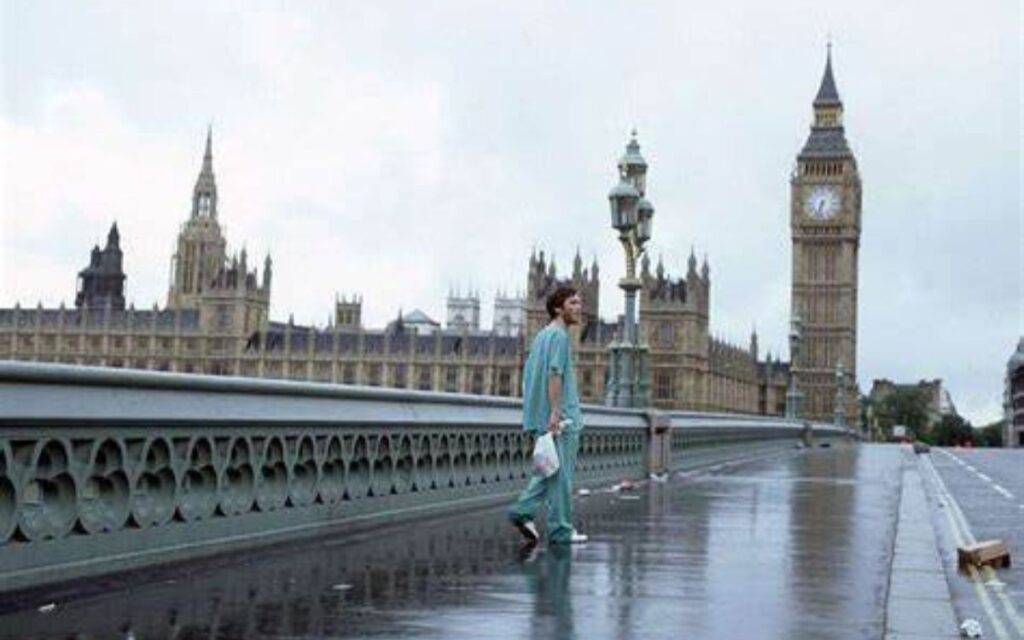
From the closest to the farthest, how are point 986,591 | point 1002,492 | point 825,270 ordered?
point 986,591
point 1002,492
point 825,270

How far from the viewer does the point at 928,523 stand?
12.4m

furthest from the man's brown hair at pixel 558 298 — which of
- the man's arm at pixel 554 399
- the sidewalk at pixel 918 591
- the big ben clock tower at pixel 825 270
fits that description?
the big ben clock tower at pixel 825 270

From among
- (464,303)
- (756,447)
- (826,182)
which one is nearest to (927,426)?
(826,182)

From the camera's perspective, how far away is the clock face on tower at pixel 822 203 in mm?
155250

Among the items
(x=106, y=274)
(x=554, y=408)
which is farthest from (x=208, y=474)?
(x=106, y=274)

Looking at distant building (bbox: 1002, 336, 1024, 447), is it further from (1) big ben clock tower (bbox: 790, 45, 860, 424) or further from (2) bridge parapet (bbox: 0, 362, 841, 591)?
(2) bridge parapet (bbox: 0, 362, 841, 591)

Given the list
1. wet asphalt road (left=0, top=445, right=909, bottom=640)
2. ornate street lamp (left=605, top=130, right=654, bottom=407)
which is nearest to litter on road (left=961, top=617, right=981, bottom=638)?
wet asphalt road (left=0, top=445, right=909, bottom=640)

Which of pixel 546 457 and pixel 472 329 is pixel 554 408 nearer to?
pixel 546 457

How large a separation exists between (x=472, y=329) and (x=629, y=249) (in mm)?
127064

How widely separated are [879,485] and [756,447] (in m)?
19.6

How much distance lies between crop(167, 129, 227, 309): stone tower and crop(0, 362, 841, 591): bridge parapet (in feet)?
490

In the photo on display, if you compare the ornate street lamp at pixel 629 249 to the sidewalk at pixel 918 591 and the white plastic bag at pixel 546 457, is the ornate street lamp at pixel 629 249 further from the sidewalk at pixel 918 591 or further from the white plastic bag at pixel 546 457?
the white plastic bag at pixel 546 457

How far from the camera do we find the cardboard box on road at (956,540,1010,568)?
9344 millimetres

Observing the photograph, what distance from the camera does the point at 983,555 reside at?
9391mm
